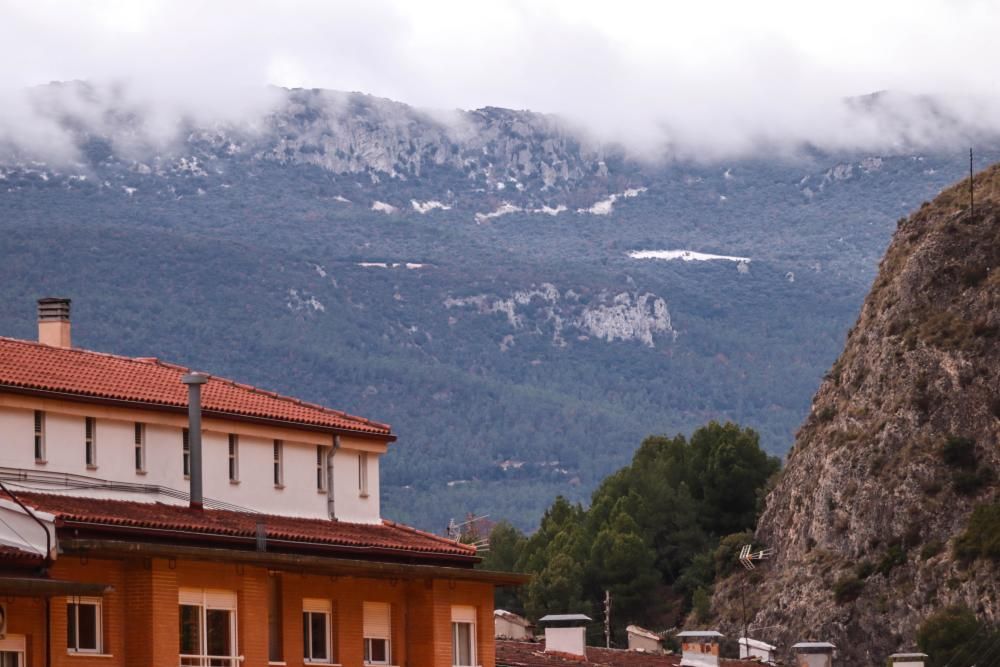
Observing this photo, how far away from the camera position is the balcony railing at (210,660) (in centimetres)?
4872

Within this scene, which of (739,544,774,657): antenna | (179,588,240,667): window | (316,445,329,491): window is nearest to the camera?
(179,588,240,667): window

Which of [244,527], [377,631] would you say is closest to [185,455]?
[244,527]

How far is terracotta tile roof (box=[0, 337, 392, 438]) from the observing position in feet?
169

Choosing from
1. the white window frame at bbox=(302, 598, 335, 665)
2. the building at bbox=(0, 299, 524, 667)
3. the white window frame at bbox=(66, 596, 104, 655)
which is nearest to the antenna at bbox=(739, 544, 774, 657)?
the building at bbox=(0, 299, 524, 667)

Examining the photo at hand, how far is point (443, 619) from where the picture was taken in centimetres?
5803

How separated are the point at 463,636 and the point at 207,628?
10869mm

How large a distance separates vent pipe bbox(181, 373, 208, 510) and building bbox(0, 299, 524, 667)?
5 centimetres

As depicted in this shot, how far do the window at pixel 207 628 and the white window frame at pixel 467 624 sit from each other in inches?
364

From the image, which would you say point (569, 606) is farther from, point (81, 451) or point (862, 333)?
point (81, 451)

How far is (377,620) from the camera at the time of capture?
56.4 metres

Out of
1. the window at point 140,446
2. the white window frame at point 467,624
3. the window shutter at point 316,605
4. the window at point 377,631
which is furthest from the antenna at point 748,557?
the window at point 140,446

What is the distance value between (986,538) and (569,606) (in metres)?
29.4

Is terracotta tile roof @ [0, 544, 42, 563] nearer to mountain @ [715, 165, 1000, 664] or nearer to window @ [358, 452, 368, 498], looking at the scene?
window @ [358, 452, 368, 498]

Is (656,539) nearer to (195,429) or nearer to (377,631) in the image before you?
(377,631)
